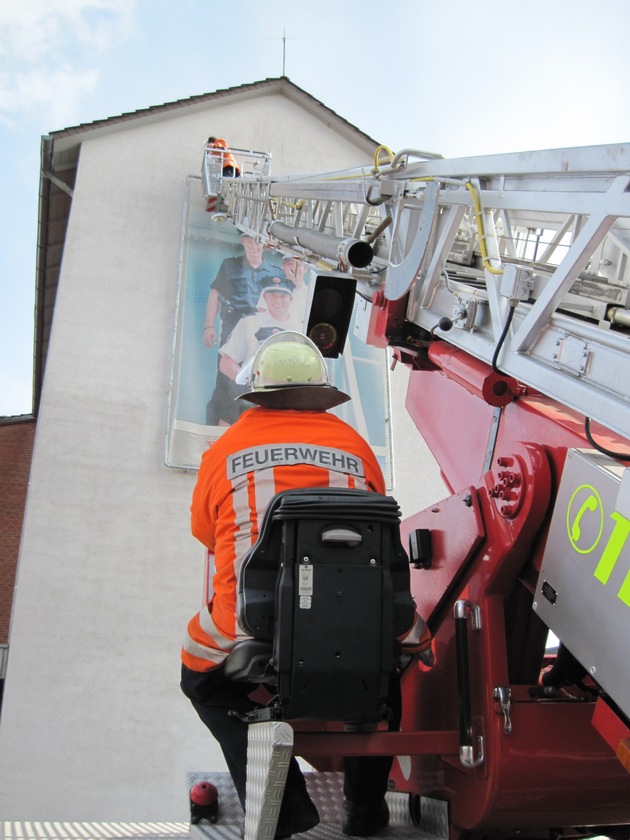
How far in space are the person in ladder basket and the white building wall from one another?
7.46m

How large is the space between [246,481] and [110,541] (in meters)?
8.21

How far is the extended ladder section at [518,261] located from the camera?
8.85ft

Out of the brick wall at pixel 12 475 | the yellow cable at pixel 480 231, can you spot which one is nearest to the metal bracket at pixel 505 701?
the yellow cable at pixel 480 231

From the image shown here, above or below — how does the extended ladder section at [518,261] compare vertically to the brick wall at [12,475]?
above

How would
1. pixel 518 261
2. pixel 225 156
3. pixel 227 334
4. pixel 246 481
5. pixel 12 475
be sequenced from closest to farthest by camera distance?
pixel 246 481
pixel 518 261
pixel 227 334
pixel 225 156
pixel 12 475

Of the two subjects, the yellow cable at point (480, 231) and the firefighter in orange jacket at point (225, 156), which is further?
the firefighter in orange jacket at point (225, 156)

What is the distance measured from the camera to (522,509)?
124 inches

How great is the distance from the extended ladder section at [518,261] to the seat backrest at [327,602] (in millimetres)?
771

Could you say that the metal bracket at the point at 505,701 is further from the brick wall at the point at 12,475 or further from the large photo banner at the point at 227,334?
the brick wall at the point at 12,475

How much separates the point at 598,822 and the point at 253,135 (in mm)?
12360

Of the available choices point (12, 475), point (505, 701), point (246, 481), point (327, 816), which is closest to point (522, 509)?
point (505, 701)

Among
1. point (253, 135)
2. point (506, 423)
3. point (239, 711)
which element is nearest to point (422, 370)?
point (506, 423)

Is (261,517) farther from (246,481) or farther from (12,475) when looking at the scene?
(12,475)

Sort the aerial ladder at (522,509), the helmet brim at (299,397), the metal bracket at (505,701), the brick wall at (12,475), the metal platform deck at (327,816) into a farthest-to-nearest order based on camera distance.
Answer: the brick wall at (12,475), the helmet brim at (299,397), the metal platform deck at (327,816), the metal bracket at (505,701), the aerial ladder at (522,509)
